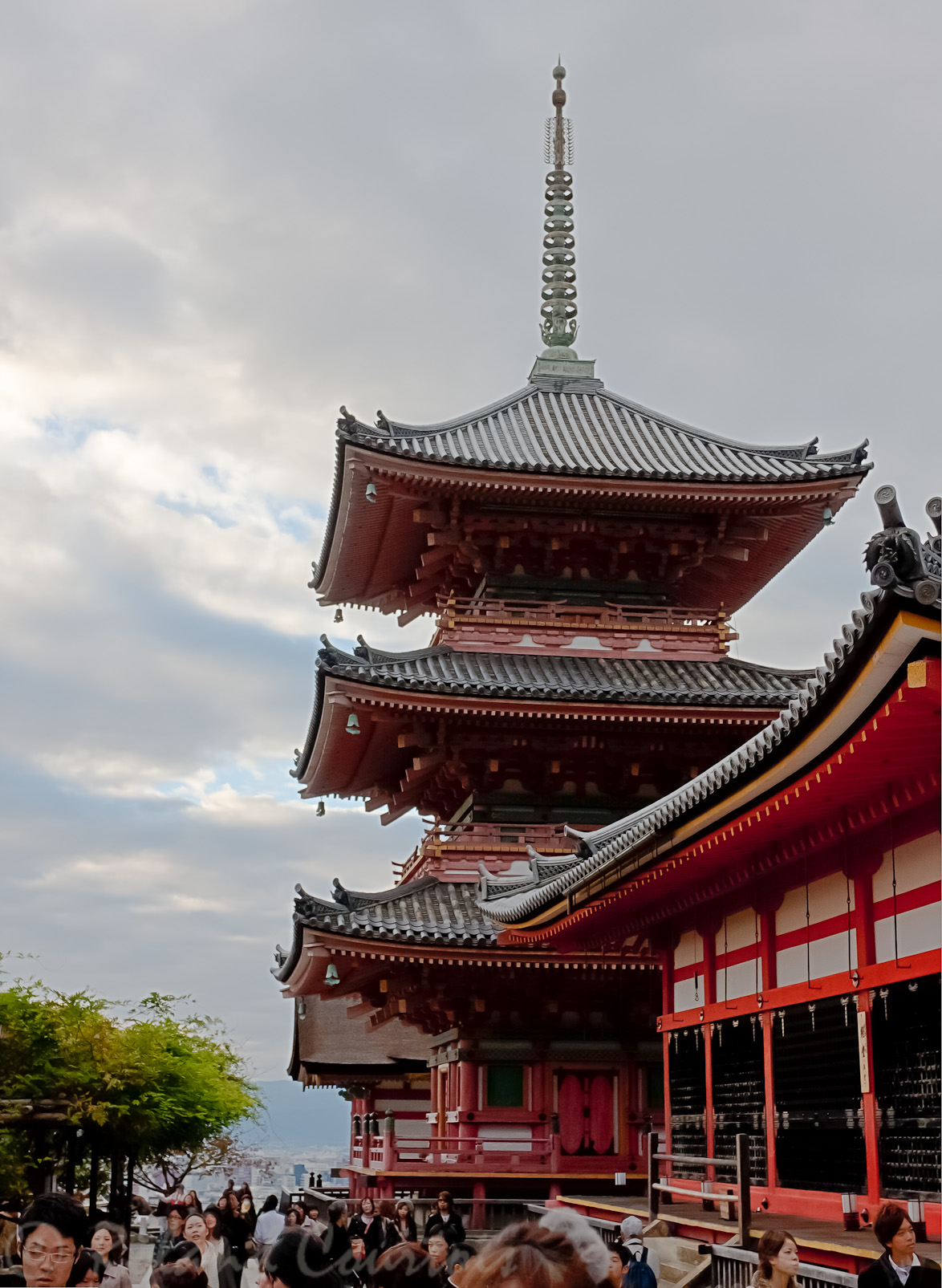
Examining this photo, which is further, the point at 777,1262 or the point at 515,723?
the point at 515,723

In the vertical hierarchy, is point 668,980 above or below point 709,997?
above

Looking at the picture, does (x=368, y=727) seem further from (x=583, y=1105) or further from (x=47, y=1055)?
(x=47, y=1055)

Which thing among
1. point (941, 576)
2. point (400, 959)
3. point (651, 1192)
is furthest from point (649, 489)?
point (941, 576)

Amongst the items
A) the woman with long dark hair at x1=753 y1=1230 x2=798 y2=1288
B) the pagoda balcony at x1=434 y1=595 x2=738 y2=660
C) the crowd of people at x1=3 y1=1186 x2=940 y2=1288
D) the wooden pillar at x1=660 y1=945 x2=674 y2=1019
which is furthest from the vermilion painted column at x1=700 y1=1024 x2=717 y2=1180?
the pagoda balcony at x1=434 y1=595 x2=738 y2=660

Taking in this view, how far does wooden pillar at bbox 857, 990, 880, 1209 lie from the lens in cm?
1323

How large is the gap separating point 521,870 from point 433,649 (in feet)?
14.3

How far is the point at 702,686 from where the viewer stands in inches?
1043

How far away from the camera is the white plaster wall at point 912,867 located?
41.0 feet

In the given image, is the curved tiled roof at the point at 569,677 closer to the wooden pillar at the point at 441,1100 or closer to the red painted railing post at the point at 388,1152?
the wooden pillar at the point at 441,1100

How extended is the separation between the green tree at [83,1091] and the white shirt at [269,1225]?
560 inches

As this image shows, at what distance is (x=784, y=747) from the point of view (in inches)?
471

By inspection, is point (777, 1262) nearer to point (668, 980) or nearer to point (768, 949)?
point (768, 949)

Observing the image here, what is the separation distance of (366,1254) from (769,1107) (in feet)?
15.9

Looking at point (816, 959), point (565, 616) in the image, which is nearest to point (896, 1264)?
point (816, 959)
